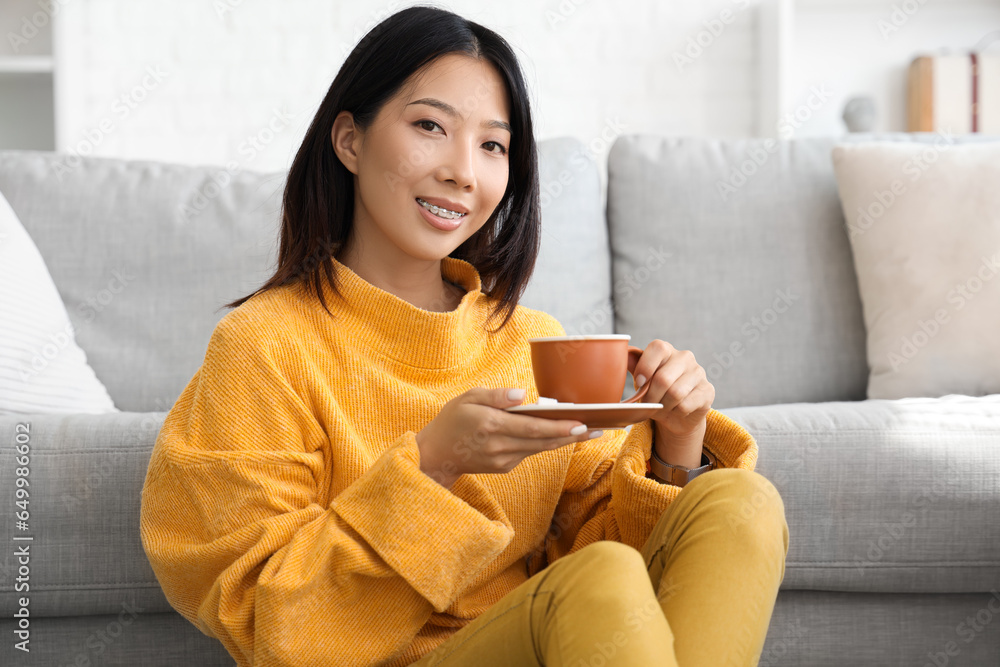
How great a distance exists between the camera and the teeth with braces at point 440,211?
1.05m

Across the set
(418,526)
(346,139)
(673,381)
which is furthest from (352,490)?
(346,139)

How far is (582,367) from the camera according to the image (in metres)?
0.83

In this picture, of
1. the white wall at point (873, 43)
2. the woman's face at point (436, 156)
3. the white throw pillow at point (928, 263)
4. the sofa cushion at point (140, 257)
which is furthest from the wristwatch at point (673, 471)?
the white wall at point (873, 43)

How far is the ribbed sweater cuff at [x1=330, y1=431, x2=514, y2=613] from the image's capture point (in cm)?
83

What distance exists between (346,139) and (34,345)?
0.71 m

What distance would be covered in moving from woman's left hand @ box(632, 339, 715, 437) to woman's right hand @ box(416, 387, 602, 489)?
114mm

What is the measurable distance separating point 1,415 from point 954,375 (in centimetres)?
164

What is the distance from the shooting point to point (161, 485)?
3.14ft

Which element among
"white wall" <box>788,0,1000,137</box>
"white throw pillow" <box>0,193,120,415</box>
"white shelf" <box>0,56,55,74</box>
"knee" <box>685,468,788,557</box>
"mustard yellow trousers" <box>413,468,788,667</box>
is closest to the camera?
"mustard yellow trousers" <box>413,468,788,667</box>

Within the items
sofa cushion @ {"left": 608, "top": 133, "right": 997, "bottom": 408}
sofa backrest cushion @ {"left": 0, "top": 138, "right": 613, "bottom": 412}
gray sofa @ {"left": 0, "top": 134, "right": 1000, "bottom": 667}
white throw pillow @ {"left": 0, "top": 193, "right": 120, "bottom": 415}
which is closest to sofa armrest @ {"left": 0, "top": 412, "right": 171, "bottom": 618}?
gray sofa @ {"left": 0, "top": 134, "right": 1000, "bottom": 667}

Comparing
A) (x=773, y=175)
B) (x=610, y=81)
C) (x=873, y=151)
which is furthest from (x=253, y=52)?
(x=873, y=151)

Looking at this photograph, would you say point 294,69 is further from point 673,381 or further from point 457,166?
point 673,381

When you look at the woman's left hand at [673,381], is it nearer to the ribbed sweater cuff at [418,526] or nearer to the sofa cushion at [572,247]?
the ribbed sweater cuff at [418,526]

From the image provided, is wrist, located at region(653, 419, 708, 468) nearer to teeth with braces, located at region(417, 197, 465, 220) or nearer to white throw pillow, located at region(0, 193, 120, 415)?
teeth with braces, located at region(417, 197, 465, 220)
